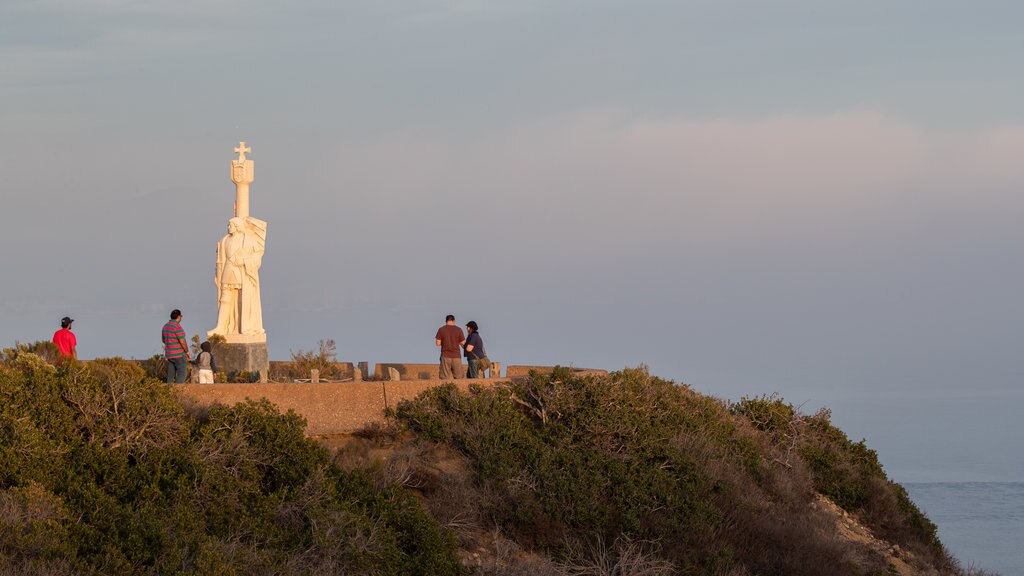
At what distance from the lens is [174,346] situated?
16781 mm

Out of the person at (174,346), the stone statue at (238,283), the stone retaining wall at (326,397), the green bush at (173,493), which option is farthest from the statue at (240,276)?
the green bush at (173,493)

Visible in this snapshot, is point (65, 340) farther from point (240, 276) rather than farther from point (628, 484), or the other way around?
point (628, 484)

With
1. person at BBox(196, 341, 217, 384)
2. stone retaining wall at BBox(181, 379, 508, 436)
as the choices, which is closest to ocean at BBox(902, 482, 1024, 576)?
person at BBox(196, 341, 217, 384)

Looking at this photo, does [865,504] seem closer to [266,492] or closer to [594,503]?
[594,503]

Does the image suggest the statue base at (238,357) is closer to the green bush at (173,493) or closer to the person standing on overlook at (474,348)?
the person standing on overlook at (474,348)

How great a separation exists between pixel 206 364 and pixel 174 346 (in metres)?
1.42

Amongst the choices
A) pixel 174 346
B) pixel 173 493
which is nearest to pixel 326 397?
pixel 174 346

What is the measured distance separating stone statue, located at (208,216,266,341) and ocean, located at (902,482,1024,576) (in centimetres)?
4053

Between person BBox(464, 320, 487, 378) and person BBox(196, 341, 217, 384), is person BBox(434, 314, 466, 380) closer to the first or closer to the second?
person BBox(464, 320, 487, 378)

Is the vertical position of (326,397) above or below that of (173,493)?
above

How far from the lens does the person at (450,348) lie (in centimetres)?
1842

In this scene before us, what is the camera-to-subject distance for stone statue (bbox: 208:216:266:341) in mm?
20156

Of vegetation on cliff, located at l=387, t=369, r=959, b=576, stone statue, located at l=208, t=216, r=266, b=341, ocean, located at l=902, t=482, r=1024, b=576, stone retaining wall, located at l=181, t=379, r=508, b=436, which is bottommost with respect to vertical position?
ocean, located at l=902, t=482, r=1024, b=576

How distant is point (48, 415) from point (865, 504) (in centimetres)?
1352
